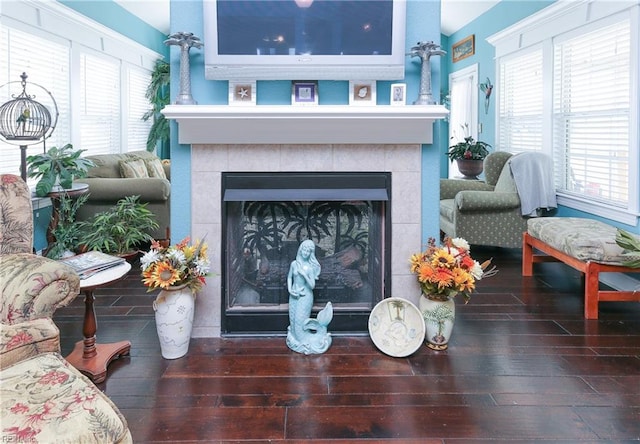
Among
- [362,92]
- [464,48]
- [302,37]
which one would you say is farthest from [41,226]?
[464,48]

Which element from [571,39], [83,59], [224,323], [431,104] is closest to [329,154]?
[431,104]

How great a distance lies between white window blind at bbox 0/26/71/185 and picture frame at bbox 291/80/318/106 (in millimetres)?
2278

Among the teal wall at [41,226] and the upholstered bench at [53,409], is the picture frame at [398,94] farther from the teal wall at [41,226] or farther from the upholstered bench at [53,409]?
the teal wall at [41,226]

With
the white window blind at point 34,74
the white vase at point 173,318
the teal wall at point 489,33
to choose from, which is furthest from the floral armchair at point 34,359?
the teal wall at point 489,33

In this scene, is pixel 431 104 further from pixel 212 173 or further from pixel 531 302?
pixel 531 302

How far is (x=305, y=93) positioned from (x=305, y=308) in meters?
1.11

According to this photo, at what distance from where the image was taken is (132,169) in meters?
5.32

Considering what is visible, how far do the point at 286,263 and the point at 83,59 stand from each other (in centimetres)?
399

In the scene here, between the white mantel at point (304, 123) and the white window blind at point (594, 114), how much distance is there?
2020mm

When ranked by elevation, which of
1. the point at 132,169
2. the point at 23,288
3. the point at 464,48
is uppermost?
the point at 464,48

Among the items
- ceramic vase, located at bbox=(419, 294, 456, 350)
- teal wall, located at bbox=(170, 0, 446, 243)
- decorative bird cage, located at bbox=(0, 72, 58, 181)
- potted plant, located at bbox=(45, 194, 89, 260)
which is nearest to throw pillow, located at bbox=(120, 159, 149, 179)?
potted plant, located at bbox=(45, 194, 89, 260)

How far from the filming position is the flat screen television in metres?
2.63

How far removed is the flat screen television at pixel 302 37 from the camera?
104 inches

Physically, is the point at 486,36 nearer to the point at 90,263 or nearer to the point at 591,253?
the point at 591,253
